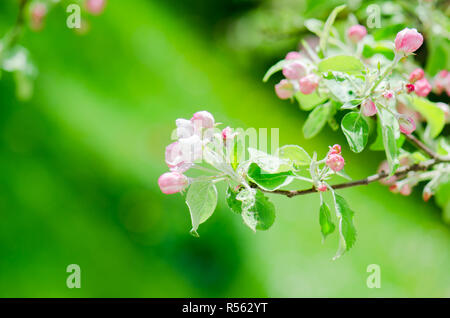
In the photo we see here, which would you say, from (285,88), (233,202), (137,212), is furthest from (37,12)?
(137,212)

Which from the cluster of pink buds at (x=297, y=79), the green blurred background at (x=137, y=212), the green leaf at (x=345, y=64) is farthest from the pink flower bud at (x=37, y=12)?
the green blurred background at (x=137, y=212)

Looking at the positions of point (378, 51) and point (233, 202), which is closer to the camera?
point (233, 202)

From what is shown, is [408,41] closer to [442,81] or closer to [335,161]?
[335,161]

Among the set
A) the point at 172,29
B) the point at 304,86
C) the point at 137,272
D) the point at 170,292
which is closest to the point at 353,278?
the point at 170,292

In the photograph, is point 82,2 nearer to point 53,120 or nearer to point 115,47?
point 53,120

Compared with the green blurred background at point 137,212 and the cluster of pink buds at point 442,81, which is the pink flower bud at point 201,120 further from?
the green blurred background at point 137,212

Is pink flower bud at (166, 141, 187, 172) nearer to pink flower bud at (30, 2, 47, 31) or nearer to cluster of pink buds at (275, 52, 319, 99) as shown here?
cluster of pink buds at (275, 52, 319, 99)
